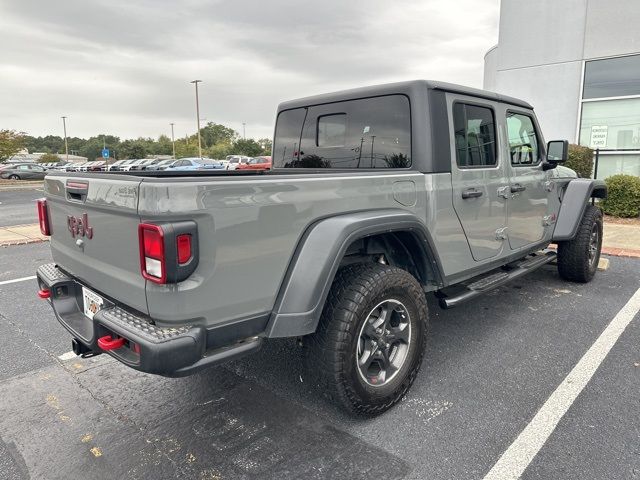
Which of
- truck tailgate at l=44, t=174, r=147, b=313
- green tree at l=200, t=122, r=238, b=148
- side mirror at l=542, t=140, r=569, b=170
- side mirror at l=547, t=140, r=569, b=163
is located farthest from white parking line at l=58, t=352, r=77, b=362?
green tree at l=200, t=122, r=238, b=148

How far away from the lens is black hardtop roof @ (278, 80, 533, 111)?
307cm

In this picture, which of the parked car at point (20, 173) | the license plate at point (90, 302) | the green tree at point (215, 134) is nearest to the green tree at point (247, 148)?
the green tree at point (215, 134)

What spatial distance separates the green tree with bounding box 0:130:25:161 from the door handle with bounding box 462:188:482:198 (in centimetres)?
3159

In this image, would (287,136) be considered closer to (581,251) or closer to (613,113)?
(581,251)

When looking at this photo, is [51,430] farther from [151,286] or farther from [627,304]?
[627,304]

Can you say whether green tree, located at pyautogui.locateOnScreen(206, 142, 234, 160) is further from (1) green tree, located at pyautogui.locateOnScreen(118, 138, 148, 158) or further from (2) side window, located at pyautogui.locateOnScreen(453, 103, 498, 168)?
(2) side window, located at pyautogui.locateOnScreen(453, 103, 498, 168)

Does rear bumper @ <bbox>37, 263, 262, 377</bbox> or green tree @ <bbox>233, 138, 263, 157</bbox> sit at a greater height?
green tree @ <bbox>233, 138, 263, 157</bbox>

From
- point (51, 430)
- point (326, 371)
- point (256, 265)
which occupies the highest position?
point (256, 265)

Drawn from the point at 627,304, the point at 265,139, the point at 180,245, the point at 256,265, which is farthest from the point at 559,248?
the point at 265,139

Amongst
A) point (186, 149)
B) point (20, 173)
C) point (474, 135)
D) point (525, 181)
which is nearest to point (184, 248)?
point (474, 135)

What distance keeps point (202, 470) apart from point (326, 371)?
770 mm

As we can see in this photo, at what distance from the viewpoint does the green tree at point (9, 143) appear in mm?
27438

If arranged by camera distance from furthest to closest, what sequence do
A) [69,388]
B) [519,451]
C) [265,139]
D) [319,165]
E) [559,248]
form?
[265,139] → [559,248] → [319,165] → [69,388] → [519,451]

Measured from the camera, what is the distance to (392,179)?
9.04 feet
